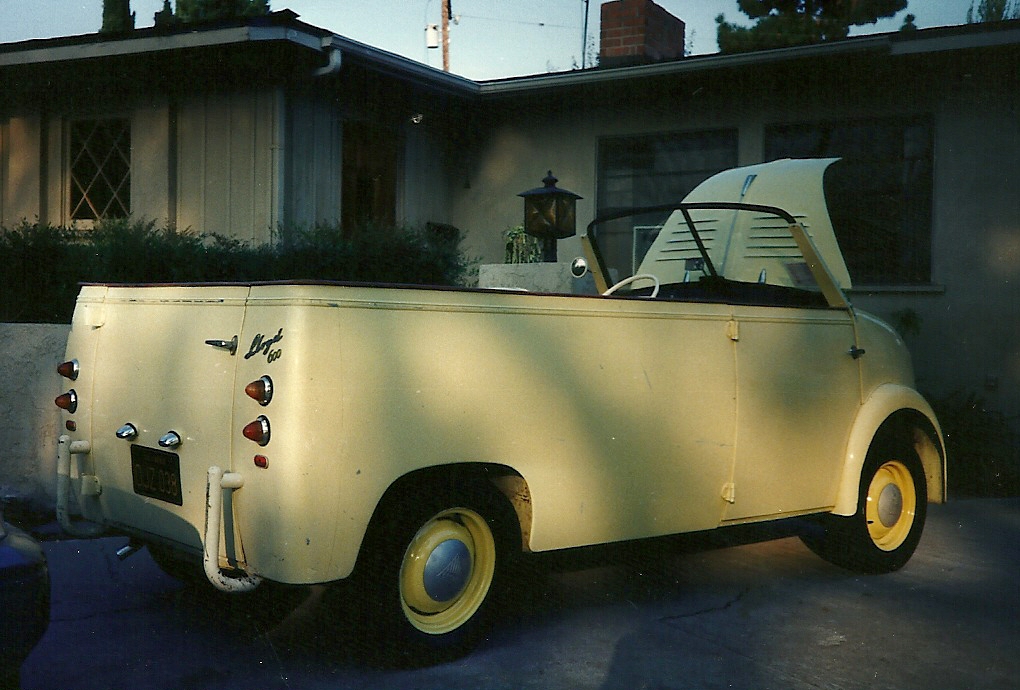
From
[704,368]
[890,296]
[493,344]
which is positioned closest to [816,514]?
[704,368]

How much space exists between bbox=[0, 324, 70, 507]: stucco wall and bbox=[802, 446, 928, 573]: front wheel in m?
4.82

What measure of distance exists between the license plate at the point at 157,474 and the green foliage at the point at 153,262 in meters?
2.91

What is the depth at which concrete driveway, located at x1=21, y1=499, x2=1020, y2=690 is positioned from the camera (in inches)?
155

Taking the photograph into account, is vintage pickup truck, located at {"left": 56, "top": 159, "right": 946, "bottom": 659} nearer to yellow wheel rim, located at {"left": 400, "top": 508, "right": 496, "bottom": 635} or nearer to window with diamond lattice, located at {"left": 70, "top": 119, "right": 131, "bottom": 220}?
yellow wheel rim, located at {"left": 400, "top": 508, "right": 496, "bottom": 635}

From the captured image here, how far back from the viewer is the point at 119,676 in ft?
12.6

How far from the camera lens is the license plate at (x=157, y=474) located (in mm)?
3898

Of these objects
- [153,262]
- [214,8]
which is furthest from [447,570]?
[214,8]

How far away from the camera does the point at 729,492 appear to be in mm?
4758

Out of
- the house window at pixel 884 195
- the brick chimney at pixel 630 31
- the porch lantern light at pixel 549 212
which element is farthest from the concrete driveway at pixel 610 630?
the brick chimney at pixel 630 31

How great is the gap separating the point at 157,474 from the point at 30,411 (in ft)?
10.3

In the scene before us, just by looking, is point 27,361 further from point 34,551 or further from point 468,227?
point 468,227

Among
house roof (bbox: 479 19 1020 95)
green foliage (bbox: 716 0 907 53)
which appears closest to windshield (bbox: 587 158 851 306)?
house roof (bbox: 479 19 1020 95)

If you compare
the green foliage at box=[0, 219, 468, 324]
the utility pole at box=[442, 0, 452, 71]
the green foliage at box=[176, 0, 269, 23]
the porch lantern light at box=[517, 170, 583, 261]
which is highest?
the utility pole at box=[442, 0, 452, 71]

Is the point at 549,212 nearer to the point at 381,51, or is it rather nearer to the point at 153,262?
the point at 381,51
